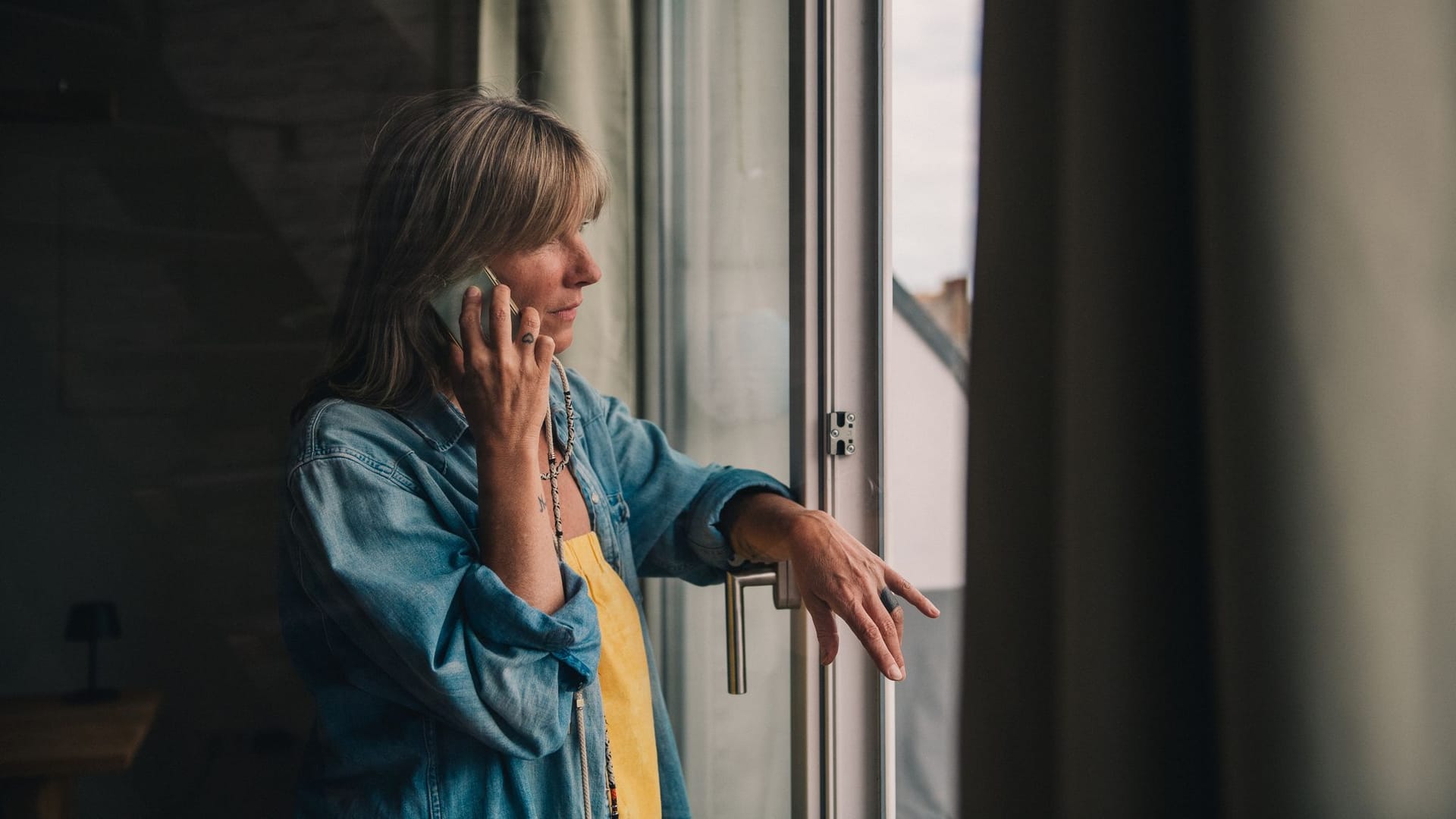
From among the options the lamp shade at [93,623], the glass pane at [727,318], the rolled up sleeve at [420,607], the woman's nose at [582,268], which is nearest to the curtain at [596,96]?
the glass pane at [727,318]

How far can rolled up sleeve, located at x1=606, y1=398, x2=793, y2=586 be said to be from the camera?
971mm

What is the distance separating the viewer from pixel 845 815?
966mm

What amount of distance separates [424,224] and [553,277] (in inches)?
4.7

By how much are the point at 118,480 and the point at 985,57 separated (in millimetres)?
735

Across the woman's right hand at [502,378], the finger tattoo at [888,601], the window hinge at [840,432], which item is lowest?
the finger tattoo at [888,601]

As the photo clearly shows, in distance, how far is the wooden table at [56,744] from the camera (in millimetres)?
641

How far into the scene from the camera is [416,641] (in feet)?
2.21

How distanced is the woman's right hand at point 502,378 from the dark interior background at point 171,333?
0.43ft

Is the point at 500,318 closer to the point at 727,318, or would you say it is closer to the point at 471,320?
the point at 471,320

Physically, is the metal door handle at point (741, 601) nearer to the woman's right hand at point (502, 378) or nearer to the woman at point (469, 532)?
the woman at point (469, 532)

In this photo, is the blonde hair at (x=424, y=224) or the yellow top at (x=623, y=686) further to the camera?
the yellow top at (x=623, y=686)

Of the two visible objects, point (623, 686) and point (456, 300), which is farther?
point (623, 686)

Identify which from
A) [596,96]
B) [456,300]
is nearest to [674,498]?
[456,300]

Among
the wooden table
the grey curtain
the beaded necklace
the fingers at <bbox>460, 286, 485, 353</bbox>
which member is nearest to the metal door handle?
the beaded necklace
